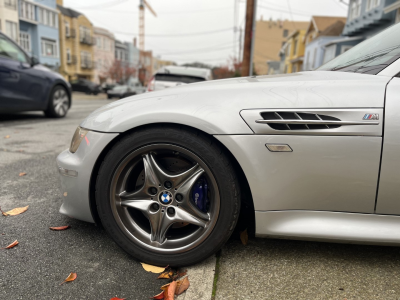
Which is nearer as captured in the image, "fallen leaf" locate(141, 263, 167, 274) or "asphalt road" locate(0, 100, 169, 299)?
"asphalt road" locate(0, 100, 169, 299)

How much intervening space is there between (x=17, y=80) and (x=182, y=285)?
6.08 metres

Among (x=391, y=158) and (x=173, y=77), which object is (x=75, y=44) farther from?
(x=391, y=158)

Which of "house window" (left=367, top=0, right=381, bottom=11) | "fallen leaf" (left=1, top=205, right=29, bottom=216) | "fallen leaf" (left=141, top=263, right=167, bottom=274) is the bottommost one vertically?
"fallen leaf" (left=141, top=263, right=167, bottom=274)

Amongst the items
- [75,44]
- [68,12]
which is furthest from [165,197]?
[68,12]

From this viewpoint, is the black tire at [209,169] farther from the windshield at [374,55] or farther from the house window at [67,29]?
the house window at [67,29]

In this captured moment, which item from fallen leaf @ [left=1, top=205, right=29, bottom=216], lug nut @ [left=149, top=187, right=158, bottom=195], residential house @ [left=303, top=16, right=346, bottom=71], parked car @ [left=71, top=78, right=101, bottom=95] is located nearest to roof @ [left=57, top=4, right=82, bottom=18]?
parked car @ [left=71, top=78, right=101, bottom=95]

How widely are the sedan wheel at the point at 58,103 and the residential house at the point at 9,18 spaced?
29.3 meters

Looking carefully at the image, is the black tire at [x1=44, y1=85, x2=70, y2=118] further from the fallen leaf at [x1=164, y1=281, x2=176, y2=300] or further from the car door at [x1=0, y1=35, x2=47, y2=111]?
the fallen leaf at [x1=164, y1=281, x2=176, y2=300]

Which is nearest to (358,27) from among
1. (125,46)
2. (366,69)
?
(366,69)

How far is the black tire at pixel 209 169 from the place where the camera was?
1636mm

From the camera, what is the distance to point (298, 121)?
1.55m

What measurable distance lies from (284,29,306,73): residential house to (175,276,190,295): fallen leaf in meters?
39.9

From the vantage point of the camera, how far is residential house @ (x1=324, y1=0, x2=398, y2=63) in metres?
17.5

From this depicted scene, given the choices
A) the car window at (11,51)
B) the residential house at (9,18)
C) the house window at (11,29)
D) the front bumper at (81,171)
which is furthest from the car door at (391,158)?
the house window at (11,29)
